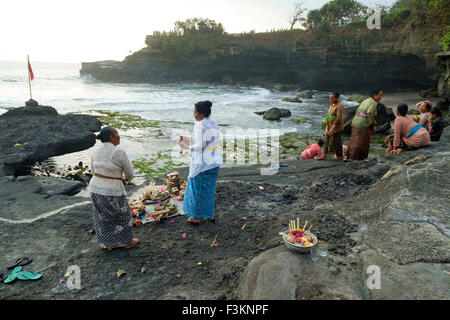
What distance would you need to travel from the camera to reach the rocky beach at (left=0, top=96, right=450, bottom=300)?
2.84 metres

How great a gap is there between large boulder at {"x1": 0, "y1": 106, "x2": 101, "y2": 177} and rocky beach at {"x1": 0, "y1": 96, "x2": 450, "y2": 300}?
173 cm

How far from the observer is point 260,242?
3.93 m

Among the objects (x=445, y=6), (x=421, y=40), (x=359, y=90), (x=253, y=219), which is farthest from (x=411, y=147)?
(x=359, y=90)

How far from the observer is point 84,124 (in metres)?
12.0

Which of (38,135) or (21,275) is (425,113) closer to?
(21,275)

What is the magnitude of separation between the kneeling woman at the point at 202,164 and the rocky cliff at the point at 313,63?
800 inches

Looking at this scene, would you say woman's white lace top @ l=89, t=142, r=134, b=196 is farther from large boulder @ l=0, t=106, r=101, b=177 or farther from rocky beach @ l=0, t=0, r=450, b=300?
large boulder @ l=0, t=106, r=101, b=177

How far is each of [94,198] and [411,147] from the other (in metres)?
7.68

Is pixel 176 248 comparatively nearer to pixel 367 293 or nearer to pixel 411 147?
pixel 367 293

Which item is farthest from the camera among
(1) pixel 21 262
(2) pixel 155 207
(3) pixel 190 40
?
(3) pixel 190 40

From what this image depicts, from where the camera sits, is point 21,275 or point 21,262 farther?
point 21,262

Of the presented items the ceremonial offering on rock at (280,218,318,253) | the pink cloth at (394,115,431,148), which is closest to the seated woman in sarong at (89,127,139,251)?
the ceremonial offering on rock at (280,218,318,253)

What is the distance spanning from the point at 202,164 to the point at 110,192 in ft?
4.38

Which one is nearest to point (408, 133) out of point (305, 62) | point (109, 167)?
point (109, 167)
